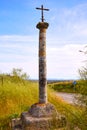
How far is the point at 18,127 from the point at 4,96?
621 cm

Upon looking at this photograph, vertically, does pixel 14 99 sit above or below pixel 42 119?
above

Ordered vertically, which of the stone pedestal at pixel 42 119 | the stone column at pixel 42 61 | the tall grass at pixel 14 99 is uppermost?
the stone column at pixel 42 61

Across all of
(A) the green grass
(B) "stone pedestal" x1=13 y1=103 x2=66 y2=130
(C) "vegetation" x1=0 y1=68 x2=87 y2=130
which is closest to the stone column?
(B) "stone pedestal" x1=13 y1=103 x2=66 y2=130

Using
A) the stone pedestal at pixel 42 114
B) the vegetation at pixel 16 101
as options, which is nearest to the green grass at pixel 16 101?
the vegetation at pixel 16 101

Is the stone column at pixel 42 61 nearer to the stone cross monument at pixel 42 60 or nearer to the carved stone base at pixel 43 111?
the stone cross monument at pixel 42 60

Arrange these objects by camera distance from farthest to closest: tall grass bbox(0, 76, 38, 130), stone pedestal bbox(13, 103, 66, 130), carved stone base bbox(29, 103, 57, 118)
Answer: tall grass bbox(0, 76, 38, 130) → carved stone base bbox(29, 103, 57, 118) → stone pedestal bbox(13, 103, 66, 130)

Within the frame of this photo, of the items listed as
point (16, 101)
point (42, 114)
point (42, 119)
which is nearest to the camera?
point (42, 119)

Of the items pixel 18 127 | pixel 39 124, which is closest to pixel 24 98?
pixel 18 127

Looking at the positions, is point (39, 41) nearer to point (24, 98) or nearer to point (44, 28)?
point (44, 28)

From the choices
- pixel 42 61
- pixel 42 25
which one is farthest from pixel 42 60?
pixel 42 25

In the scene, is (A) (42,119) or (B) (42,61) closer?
(A) (42,119)

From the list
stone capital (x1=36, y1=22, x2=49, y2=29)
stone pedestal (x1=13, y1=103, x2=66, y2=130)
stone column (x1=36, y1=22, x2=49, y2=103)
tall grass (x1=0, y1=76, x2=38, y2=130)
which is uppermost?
stone capital (x1=36, y1=22, x2=49, y2=29)

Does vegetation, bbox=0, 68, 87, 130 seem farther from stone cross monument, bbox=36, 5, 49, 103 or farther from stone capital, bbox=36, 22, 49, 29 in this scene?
stone capital, bbox=36, 22, 49, 29

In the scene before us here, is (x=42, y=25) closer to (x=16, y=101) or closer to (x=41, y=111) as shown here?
(x=41, y=111)
